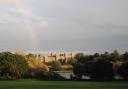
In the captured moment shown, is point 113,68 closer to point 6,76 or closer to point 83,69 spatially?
point 83,69

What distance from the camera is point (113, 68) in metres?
103

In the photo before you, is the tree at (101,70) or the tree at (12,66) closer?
the tree at (101,70)

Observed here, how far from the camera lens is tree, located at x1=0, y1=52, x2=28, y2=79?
10838 centimetres

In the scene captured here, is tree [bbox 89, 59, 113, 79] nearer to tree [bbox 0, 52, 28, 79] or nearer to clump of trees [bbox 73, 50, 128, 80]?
clump of trees [bbox 73, 50, 128, 80]

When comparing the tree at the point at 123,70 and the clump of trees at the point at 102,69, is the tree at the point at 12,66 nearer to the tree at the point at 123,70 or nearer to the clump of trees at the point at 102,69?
the clump of trees at the point at 102,69

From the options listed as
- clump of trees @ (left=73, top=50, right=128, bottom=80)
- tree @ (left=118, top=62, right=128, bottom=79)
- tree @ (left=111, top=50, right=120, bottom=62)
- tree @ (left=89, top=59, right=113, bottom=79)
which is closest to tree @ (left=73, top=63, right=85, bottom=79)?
A: clump of trees @ (left=73, top=50, right=128, bottom=80)

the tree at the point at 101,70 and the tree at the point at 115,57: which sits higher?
the tree at the point at 115,57

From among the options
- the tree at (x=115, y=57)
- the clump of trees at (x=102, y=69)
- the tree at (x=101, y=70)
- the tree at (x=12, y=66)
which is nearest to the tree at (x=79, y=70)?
the clump of trees at (x=102, y=69)

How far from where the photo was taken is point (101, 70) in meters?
104

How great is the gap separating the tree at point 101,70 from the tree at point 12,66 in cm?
1892

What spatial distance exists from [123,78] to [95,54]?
84.9ft

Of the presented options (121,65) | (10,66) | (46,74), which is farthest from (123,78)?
(10,66)

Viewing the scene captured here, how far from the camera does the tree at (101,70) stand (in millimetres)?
103500

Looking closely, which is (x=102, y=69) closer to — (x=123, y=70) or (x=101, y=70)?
(x=101, y=70)
